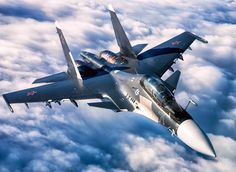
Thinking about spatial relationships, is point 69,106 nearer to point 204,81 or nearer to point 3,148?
point 3,148

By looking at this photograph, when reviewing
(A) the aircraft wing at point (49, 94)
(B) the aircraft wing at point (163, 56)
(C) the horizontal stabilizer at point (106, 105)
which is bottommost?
(C) the horizontal stabilizer at point (106, 105)

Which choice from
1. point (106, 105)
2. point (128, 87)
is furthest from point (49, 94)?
point (128, 87)

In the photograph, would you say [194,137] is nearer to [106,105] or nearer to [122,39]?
[106,105]

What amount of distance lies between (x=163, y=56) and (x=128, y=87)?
672 centimetres

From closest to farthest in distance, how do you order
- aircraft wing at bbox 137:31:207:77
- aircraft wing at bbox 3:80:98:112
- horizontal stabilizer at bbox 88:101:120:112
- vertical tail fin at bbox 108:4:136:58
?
horizontal stabilizer at bbox 88:101:120:112, aircraft wing at bbox 3:80:98:112, aircraft wing at bbox 137:31:207:77, vertical tail fin at bbox 108:4:136:58

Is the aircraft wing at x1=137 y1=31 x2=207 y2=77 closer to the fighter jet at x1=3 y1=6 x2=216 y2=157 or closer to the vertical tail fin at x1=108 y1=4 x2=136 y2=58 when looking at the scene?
the fighter jet at x1=3 y1=6 x2=216 y2=157

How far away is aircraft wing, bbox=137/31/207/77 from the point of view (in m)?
26.4

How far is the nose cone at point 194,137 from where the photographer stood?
16.6 metres

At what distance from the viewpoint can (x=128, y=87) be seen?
22172mm

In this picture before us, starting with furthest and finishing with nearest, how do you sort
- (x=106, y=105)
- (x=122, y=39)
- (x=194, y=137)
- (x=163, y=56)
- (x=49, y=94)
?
(x=122, y=39), (x=163, y=56), (x=49, y=94), (x=106, y=105), (x=194, y=137)

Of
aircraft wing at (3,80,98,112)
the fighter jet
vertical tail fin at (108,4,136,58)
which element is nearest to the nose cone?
the fighter jet

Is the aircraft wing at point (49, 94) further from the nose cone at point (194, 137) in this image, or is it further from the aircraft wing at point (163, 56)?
the nose cone at point (194, 137)

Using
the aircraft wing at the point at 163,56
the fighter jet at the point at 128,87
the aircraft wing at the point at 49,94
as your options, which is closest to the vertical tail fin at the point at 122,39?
the fighter jet at the point at 128,87

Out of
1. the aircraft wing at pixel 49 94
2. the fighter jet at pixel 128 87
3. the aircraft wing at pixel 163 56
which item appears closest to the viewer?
the fighter jet at pixel 128 87
